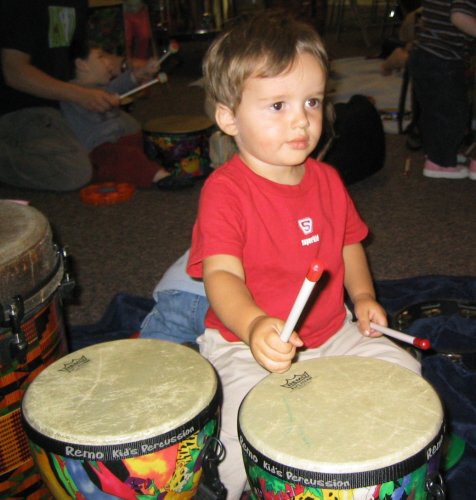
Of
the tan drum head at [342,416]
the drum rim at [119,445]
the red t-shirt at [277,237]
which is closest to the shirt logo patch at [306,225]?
the red t-shirt at [277,237]

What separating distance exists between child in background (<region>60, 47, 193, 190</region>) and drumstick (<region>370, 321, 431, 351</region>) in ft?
5.50

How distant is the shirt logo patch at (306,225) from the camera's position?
103 cm

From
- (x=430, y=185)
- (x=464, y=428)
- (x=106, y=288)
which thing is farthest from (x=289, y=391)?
(x=430, y=185)

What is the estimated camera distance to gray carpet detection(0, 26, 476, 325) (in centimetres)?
186

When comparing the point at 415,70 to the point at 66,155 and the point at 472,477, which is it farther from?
the point at 472,477

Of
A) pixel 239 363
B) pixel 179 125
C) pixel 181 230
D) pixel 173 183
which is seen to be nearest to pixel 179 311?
pixel 239 363

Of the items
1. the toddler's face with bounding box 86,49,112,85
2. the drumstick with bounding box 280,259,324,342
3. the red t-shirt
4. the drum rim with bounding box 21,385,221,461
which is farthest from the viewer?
the toddler's face with bounding box 86,49,112,85

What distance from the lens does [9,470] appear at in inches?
37.7

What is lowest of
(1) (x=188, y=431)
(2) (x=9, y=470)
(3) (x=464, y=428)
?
(3) (x=464, y=428)

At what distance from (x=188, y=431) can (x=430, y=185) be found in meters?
1.94

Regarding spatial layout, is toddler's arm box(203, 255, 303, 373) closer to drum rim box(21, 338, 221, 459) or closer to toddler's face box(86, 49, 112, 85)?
drum rim box(21, 338, 221, 459)

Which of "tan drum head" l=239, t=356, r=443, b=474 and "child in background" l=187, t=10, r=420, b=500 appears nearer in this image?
"tan drum head" l=239, t=356, r=443, b=474

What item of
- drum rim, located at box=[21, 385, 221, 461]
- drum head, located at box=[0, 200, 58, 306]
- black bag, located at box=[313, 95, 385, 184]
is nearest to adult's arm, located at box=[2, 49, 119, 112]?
black bag, located at box=[313, 95, 385, 184]

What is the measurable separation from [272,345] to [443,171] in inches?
77.6
